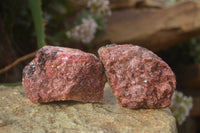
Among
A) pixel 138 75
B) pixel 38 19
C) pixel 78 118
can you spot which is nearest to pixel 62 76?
pixel 78 118

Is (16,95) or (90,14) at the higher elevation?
(90,14)

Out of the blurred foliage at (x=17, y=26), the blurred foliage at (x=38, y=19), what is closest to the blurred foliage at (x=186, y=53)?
the blurred foliage at (x=17, y=26)

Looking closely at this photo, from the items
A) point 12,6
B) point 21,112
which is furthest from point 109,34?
point 21,112

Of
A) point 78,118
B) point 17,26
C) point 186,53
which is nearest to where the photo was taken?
point 78,118

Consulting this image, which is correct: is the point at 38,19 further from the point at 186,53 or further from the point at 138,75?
the point at 186,53

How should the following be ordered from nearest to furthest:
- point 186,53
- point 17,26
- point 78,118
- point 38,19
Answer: point 78,118
point 38,19
point 17,26
point 186,53

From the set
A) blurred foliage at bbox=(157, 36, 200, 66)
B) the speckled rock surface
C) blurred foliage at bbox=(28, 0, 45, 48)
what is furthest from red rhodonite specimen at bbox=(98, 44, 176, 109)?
blurred foliage at bbox=(157, 36, 200, 66)

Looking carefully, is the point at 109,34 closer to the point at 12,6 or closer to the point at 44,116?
the point at 12,6

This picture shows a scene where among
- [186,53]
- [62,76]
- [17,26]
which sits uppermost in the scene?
[17,26]
